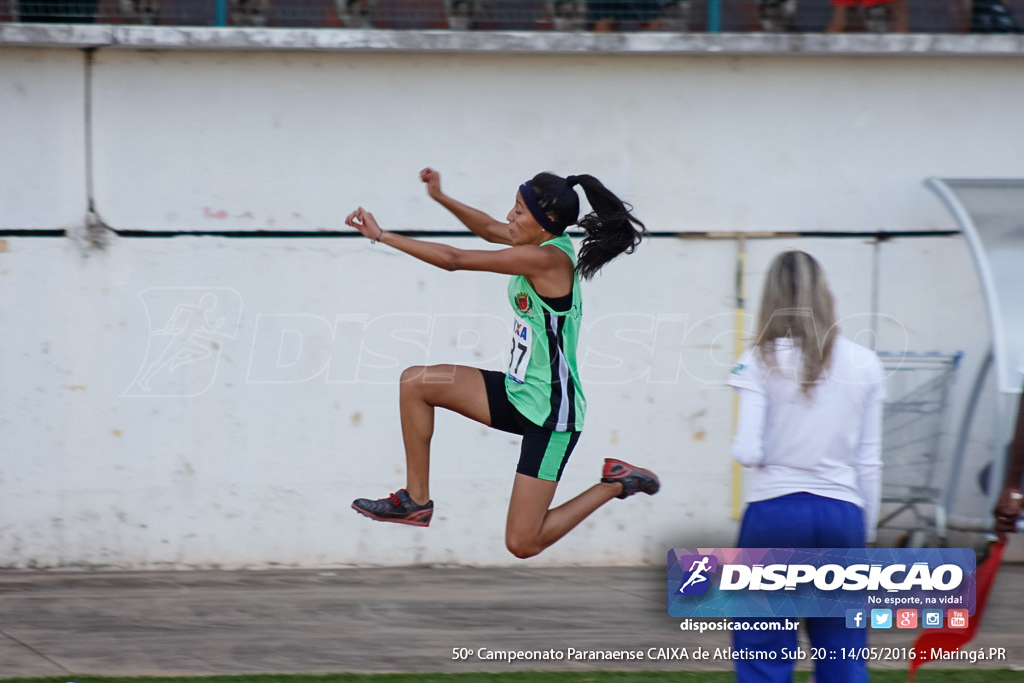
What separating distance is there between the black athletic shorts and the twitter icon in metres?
1.42

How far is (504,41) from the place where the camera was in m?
7.80

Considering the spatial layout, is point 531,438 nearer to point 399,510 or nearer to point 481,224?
point 399,510

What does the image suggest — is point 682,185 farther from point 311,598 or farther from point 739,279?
point 311,598

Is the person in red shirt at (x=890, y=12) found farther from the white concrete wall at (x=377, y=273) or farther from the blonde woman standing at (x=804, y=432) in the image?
the blonde woman standing at (x=804, y=432)

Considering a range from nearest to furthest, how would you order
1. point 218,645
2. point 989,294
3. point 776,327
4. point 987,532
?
point 776,327
point 218,645
point 989,294
point 987,532

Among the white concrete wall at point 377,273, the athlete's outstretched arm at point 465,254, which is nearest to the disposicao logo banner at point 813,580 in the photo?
the athlete's outstretched arm at point 465,254

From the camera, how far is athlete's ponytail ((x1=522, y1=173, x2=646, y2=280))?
4746 mm

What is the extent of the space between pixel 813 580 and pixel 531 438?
148 cm

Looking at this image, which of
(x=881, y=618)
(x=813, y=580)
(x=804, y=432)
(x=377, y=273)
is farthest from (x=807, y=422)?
(x=377, y=273)

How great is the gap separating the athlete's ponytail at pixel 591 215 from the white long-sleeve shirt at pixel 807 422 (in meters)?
1.20

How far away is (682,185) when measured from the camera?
8.10 meters

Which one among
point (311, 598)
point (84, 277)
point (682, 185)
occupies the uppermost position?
point (682, 185)

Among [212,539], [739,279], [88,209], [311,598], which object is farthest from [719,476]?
[88,209]

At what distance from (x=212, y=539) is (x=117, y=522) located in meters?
0.67
